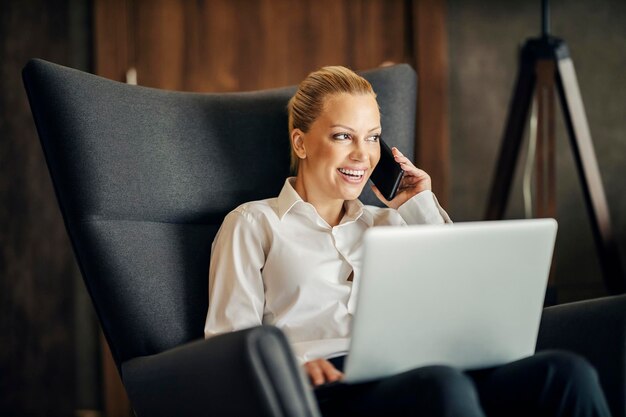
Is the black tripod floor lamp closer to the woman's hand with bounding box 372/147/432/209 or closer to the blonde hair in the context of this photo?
the woman's hand with bounding box 372/147/432/209

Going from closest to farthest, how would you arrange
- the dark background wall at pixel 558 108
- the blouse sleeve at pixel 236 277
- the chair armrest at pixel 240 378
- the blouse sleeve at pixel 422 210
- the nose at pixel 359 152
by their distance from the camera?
the chair armrest at pixel 240 378 < the blouse sleeve at pixel 236 277 < the nose at pixel 359 152 < the blouse sleeve at pixel 422 210 < the dark background wall at pixel 558 108

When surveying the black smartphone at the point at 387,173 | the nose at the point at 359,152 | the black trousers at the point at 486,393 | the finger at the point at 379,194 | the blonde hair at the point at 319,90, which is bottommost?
the black trousers at the point at 486,393

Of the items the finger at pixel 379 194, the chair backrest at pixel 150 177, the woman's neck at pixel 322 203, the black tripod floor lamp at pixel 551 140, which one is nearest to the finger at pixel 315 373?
the chair backrest at pixel 150 177

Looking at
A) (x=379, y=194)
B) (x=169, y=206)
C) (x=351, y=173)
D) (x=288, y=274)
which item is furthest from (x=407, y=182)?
(x=169, y=206)

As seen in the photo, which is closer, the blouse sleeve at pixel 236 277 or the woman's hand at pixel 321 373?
the woman's hand at pixel 321 373

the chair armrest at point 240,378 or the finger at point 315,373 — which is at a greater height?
the chair armrest at point 240,378

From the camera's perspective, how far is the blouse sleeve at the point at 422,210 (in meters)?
1.72

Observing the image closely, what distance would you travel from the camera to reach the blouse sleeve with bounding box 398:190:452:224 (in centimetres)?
172

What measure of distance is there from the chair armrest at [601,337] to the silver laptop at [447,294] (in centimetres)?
17

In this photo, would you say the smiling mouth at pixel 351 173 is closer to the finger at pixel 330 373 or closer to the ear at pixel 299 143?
the ear at pixel 299 143

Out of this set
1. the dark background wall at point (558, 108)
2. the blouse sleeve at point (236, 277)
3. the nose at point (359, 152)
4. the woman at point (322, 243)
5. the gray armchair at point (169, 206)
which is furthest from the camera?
the dark background wall at point (558, 108)

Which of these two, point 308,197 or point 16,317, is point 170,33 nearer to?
point 16,317

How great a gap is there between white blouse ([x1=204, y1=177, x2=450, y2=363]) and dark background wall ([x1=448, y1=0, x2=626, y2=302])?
131cm

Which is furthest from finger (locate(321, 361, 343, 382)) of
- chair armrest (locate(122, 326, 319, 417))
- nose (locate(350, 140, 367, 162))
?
nose (locate(350, 140, 367, 162))
